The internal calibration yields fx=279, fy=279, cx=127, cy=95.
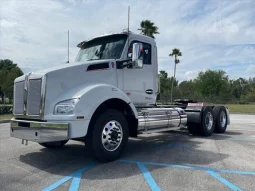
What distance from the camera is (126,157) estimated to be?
630cm

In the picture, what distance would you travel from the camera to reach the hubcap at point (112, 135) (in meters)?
5.62

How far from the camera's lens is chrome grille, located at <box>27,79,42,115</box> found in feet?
17.6

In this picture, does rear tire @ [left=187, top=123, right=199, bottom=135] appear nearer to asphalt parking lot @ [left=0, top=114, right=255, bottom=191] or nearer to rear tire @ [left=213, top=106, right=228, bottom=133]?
rear tire @ [left=213, top=106, right=228, bottom=133]

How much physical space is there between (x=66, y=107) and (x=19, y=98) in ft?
4.75

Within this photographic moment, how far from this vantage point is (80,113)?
201 inches

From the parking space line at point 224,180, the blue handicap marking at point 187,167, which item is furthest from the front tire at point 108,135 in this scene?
the parking space line at point 224,180

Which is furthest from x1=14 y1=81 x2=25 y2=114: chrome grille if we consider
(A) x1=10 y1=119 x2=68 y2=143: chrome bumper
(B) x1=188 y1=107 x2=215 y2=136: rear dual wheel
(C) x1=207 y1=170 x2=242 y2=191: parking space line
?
(B) x1=188 y1=107 x2=215 y2=136: rear dual wheel

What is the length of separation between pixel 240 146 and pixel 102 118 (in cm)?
431

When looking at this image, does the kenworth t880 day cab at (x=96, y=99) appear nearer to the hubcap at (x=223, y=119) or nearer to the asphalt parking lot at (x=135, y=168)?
the asphalt parking lot at (x=135, y=168)

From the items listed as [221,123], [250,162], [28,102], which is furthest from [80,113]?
[221,123]

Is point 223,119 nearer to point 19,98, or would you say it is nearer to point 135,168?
point 135,168

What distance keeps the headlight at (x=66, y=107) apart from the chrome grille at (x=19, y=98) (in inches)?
40.0

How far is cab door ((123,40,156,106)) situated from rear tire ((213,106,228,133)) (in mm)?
3957

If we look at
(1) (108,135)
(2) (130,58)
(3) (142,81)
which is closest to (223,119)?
(3) (142,81)
